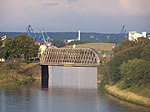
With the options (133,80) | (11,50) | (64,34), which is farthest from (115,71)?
A: (64,34)

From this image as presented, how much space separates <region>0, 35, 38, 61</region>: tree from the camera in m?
53.1

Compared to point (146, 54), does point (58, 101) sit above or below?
below

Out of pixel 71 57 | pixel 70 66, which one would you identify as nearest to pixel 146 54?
pixel 70 66

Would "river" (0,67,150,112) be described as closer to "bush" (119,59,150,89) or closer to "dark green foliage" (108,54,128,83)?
"dark green foliage" (108,54,128,83)

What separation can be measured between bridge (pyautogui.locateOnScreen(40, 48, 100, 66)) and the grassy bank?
250 cm

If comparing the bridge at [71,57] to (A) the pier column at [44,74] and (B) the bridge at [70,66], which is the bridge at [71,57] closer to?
(B) the bridge at [70,66]

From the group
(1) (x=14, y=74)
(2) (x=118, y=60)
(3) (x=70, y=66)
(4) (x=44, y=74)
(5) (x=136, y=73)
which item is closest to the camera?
(5) (x=136, y=73)

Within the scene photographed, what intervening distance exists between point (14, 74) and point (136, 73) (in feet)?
54.2

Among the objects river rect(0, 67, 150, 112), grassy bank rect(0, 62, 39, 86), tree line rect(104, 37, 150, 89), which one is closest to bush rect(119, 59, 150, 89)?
tree line rect(104, 37, 150, 89)

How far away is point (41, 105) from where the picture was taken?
31094 mm

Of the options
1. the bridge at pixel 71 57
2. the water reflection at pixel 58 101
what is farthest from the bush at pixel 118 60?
the bridge at pixel 71 57

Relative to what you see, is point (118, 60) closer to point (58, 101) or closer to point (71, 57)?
point (58, 101)

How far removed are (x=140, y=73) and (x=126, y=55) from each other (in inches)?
272

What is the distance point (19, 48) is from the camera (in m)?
53.5
